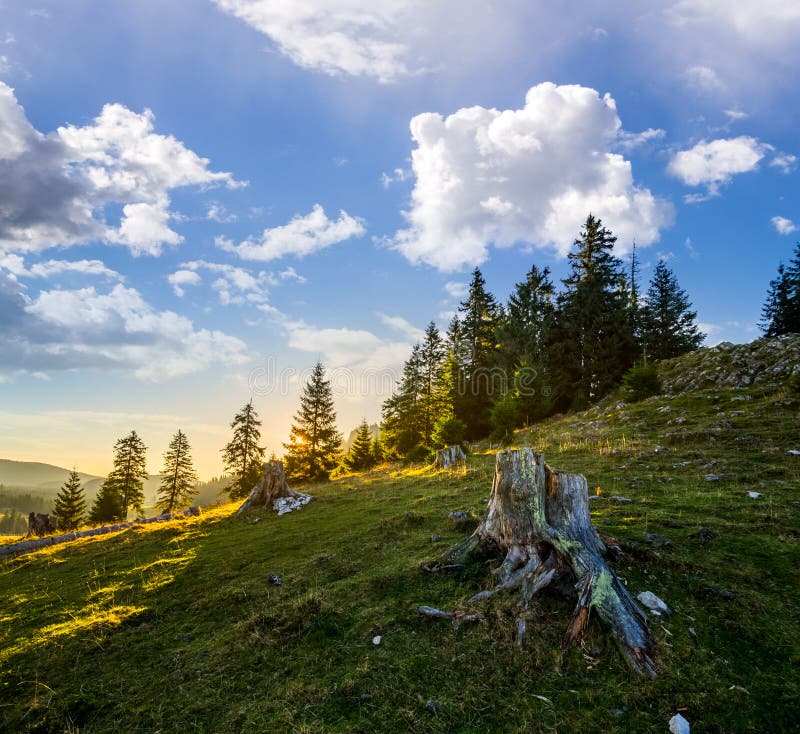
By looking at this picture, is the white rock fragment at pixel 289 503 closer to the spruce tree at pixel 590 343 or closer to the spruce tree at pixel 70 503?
the spruce tree at pixel 590 343

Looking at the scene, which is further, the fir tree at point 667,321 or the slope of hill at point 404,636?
the fir tree at point 667,321

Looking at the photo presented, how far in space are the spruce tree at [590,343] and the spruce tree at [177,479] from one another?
4345 cm

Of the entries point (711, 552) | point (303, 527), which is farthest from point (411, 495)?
point (711, 552)

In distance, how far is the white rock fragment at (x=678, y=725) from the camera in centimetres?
369

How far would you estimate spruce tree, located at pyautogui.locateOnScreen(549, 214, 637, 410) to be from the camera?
36875 millimetres

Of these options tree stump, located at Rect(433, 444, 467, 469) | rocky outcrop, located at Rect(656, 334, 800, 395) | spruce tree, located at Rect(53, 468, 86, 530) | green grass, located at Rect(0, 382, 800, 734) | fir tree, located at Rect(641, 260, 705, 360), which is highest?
fir tree, located at Rect(641, 260, 705, 360)

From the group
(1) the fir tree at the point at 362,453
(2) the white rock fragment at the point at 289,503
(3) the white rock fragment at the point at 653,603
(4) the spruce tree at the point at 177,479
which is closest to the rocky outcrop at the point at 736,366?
(3) the white rock fragment at the point at 653,603

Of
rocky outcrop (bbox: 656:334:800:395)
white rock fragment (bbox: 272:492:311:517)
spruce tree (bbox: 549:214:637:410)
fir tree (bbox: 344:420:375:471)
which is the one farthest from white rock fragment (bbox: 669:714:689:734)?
fir tree (bbox: 344:420:375:471)

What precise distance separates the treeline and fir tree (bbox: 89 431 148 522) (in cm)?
2918

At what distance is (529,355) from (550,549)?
29.9 meters

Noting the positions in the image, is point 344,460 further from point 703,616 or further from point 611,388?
point 703,616

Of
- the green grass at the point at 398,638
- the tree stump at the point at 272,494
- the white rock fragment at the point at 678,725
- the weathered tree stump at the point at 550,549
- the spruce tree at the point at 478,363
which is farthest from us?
the spruce tree at the point at 478,363

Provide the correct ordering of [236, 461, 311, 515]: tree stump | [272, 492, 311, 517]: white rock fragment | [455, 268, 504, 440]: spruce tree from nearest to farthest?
[272, 492, 311, 517]: white rock fragment
[236, 461, 311, 515]: tree stump
[455, 268, 504, 440]: spruce tree

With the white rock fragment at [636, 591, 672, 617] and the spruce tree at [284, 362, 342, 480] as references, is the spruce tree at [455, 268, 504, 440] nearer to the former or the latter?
the spruce tree at [284, 362, 342, 480]
